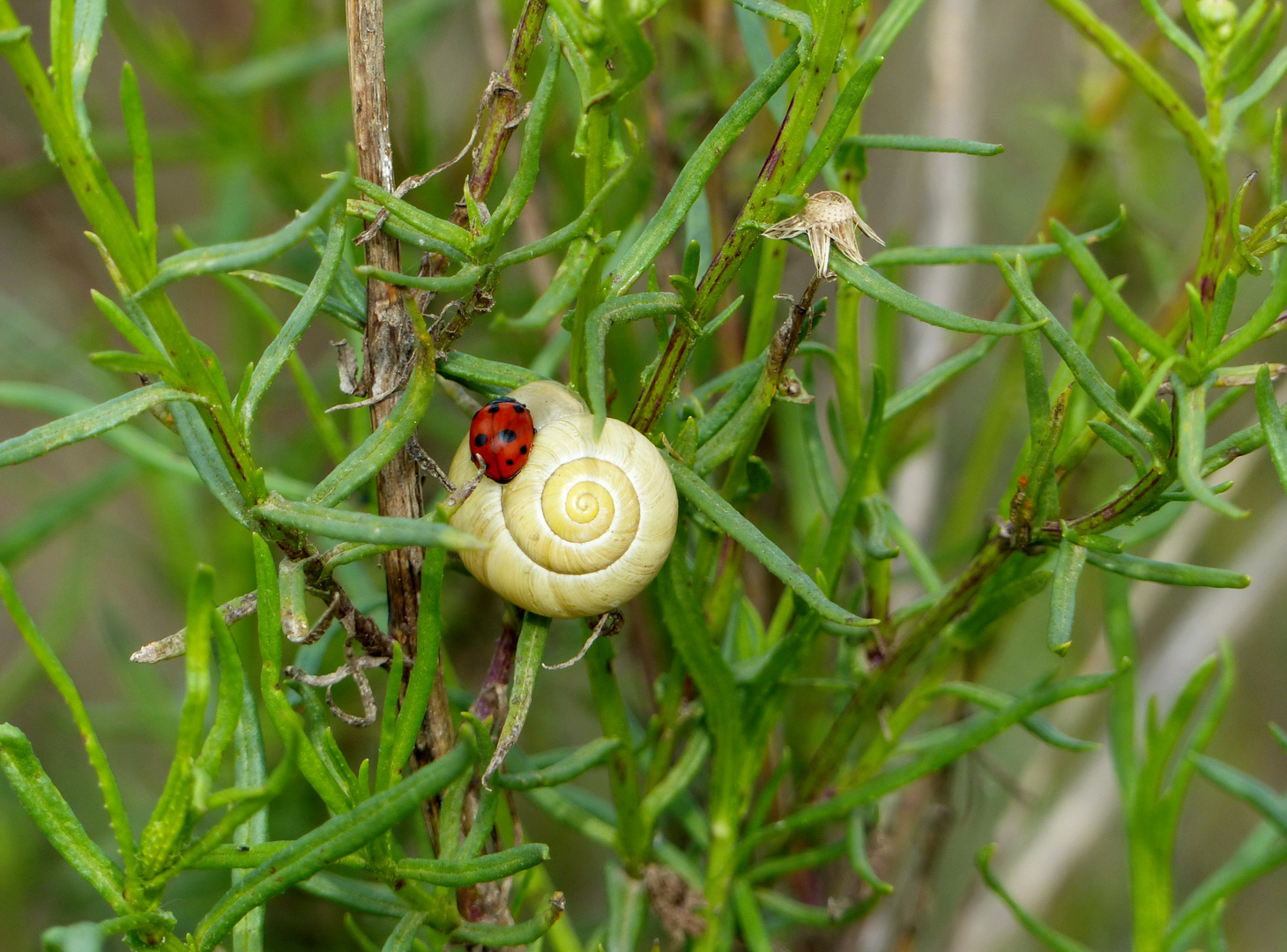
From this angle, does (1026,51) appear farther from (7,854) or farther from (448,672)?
(7,854)

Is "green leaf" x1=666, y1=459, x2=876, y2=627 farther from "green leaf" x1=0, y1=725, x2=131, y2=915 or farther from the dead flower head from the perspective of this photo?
"green leaf" x1=0, y1=725, x2=131, y2=915

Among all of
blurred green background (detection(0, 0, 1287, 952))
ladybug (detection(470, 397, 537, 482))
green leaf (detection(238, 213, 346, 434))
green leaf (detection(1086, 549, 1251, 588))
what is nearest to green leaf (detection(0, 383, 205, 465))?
green leaf (detection(238, 213, 346, 434))

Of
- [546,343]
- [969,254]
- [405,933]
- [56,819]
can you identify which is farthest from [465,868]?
[546,343]

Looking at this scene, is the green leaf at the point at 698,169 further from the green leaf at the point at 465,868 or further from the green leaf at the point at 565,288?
the green leaf at the point at 465,868

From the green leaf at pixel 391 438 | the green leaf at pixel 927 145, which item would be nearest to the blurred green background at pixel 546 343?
the green leaf at pixel 927 145

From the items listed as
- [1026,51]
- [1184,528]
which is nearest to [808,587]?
[1184,528]

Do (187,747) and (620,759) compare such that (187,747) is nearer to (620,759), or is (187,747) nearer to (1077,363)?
(620,759)
